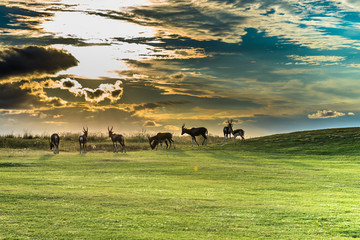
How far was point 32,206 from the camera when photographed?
55.6 feet

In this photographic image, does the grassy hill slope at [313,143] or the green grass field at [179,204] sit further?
the grassy hill slope at [313,143]

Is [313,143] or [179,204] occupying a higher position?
[313,143]

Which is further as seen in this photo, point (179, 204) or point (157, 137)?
point (157, 137)

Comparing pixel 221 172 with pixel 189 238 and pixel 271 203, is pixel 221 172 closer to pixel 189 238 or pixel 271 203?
pixel 271 203

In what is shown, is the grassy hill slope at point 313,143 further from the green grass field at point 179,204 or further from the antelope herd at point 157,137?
the green grass field at point 179,204

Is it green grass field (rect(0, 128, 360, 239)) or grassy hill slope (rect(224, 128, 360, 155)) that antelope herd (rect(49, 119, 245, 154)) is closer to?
grassy hill slope (rect(224, 128, 360, 155))

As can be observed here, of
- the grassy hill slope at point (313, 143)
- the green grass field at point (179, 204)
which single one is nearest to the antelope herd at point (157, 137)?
the grassy hill slope at point (313, 143)

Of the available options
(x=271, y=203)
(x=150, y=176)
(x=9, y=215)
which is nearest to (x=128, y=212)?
(x=9, y=215)

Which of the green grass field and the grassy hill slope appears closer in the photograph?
the green grass field

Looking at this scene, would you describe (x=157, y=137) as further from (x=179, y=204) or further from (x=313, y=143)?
(x=179, y=204)

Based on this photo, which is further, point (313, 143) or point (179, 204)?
point (313, 143)

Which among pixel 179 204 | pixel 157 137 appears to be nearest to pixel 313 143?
pixel 157 137

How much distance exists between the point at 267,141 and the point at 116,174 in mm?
44574

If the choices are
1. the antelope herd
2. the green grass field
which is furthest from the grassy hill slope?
the green grass field
